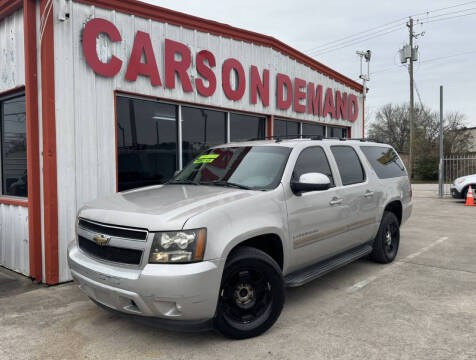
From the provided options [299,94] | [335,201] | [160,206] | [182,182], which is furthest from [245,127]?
[160,206]

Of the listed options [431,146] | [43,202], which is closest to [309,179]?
→ [43,202]

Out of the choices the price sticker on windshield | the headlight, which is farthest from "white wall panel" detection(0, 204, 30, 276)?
the headlight

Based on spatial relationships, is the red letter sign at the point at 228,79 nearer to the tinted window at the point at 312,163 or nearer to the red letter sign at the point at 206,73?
the red letter sign at the point at 206,73

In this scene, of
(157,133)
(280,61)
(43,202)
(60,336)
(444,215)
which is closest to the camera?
(60,336)

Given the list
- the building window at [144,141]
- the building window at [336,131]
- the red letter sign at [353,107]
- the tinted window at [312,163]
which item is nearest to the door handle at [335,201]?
the tinted window at [312,163]

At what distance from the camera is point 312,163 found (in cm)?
440

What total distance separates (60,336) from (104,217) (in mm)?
1223

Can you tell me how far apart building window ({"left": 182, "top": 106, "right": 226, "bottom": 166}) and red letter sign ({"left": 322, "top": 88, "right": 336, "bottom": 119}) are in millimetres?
4337

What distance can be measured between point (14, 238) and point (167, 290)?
4.14 meters

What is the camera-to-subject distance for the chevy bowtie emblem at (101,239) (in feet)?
10.6

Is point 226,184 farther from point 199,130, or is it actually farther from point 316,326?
point 199,130

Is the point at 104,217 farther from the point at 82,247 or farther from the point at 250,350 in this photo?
the point at 250,350

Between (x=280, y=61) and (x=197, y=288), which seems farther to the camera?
(x=280, y=61)

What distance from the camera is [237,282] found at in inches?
131
